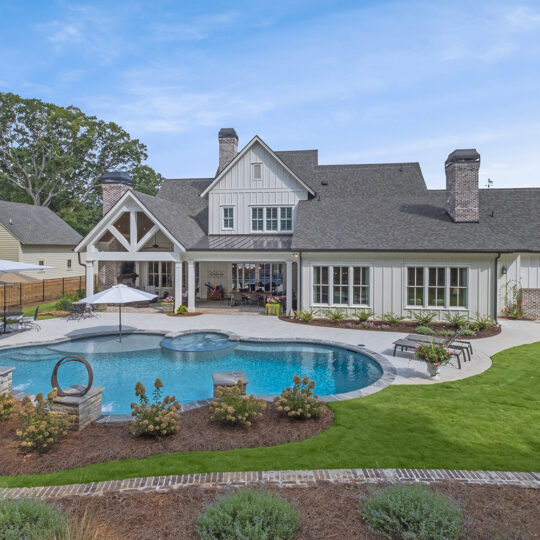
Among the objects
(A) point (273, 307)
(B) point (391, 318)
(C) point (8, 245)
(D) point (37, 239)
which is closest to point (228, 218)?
(A) point (273, 307)

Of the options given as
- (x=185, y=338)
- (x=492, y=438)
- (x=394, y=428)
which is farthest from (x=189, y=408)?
(x=185, y=338)

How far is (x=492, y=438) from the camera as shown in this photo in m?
6.69

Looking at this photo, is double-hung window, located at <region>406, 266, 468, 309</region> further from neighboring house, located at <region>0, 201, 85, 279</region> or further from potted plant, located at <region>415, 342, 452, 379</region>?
neighboring house, located at <region>0, 201, 85, 279</region>

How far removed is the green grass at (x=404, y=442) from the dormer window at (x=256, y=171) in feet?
53.5

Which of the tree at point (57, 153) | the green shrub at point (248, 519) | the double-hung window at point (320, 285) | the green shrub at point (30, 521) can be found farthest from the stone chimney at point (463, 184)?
the tree at point (57, 153)

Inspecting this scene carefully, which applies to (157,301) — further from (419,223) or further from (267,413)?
(267,413)

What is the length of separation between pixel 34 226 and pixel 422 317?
34.2 m

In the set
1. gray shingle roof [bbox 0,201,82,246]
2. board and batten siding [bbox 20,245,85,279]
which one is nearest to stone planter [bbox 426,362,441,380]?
board and batten siding [bbox 20,245,85,279]

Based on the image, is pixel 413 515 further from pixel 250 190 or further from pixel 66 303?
pixel 66 303

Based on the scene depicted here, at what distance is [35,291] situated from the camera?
81.8ft

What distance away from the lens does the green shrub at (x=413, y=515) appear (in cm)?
395

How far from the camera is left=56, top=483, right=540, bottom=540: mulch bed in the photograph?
4.20m

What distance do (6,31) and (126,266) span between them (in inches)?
642

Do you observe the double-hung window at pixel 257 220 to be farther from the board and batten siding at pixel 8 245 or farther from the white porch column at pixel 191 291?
the board and batten siding at pixel 8 245
